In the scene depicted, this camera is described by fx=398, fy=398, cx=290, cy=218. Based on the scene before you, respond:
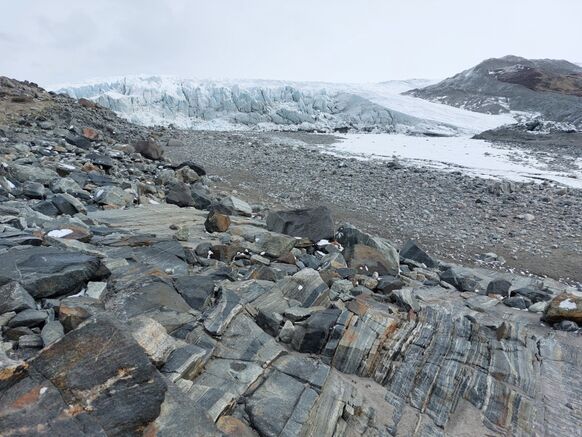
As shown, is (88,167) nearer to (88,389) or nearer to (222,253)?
(222,253)

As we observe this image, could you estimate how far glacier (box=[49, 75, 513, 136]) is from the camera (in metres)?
40.6

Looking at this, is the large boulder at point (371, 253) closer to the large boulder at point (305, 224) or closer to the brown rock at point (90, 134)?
the large boulder at point (305, 224)

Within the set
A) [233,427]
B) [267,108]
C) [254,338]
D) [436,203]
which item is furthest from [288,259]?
[267,108]

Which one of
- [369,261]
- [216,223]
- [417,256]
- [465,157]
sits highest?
[216,223]

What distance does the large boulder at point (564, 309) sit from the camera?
5.10 meters

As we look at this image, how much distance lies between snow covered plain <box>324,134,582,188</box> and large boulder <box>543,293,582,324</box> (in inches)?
489

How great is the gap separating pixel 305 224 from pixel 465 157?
17.7 metres

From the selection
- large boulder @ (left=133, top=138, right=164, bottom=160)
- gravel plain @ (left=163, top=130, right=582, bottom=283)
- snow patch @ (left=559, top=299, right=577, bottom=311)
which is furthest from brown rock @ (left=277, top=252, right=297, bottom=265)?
large boulder @ (left=133, top=138, right=164, bottom=160)

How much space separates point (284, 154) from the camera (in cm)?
2078

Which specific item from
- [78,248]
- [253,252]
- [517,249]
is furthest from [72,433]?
[517,249]

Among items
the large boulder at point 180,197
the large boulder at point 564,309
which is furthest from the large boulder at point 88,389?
the large boulder at point 180,197

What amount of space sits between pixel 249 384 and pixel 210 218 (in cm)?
453

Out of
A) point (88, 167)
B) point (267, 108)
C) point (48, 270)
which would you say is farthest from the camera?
point (267, 108)

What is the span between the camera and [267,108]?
4656 centimetres
